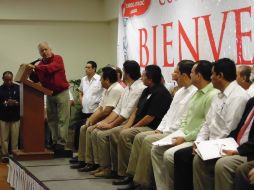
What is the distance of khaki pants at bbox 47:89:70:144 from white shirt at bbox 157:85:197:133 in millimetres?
2217

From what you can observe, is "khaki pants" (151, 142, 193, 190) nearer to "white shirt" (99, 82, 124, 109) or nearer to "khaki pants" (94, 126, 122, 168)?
"khaki pants" (94, 126, 122, 168)

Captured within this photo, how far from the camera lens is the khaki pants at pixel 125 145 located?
4938mm

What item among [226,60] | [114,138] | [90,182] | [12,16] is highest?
[12,16]

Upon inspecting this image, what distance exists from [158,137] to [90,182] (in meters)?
1.04

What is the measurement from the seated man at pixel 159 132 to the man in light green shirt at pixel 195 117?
0.18m

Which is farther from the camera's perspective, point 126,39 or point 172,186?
point 126,39

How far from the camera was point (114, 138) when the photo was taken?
5254mm

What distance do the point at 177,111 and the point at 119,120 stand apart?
40.1 inches

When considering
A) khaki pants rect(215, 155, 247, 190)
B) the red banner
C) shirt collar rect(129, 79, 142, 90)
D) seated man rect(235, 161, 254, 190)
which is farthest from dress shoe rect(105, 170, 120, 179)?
the red banner

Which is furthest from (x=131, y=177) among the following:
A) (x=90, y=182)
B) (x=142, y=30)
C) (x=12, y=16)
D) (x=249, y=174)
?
(x=12, y=16)

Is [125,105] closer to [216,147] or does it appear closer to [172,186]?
[172,186]

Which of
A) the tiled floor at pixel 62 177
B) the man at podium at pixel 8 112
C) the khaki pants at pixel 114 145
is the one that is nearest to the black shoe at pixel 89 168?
the tiled floor at pixel 62 177

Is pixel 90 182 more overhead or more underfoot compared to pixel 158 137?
more underfoot

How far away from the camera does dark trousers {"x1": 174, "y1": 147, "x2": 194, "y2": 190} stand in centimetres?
385
